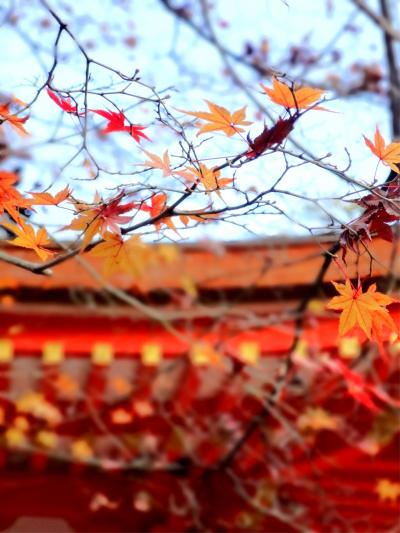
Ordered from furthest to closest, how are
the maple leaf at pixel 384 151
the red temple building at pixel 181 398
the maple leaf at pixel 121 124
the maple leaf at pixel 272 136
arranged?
the red temple building at pixel 181 398, the maple leaf at pixel 121 124, the maple leaf at pixel 384 151, the maple leaf at pixel 272 136

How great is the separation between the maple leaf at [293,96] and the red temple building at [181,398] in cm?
213

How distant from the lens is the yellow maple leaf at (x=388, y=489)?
3482mm

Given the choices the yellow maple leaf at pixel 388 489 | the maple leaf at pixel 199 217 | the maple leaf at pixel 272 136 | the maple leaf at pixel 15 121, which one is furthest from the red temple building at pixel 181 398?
the maple leaf at pixel 272 136

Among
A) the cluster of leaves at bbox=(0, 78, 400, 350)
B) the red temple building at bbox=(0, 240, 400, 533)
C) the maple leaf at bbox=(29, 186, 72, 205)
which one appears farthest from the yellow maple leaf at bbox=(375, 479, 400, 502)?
the maple leaf at bbox=(29, 186, 72, 205)

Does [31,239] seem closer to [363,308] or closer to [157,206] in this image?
[157,206]

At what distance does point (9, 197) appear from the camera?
1320 mm

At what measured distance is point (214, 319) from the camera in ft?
10.9

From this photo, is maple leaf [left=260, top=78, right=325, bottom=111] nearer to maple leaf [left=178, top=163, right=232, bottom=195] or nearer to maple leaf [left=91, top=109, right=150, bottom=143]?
maple leaf [left=178, top=163, right=232, bottom=195]

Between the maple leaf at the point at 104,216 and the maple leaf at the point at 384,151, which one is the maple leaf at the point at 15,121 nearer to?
the maple leaf at the point at 104,216

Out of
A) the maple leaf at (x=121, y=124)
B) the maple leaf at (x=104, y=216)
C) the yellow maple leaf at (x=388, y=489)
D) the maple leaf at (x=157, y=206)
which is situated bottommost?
the maple leaf at (x=104, y=216)

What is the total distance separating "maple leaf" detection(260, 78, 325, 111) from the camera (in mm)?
1053

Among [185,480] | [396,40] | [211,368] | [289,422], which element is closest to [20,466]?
[185,480]

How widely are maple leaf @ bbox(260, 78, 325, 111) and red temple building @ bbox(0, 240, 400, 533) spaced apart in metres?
2.13

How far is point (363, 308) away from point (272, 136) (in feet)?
1.15
